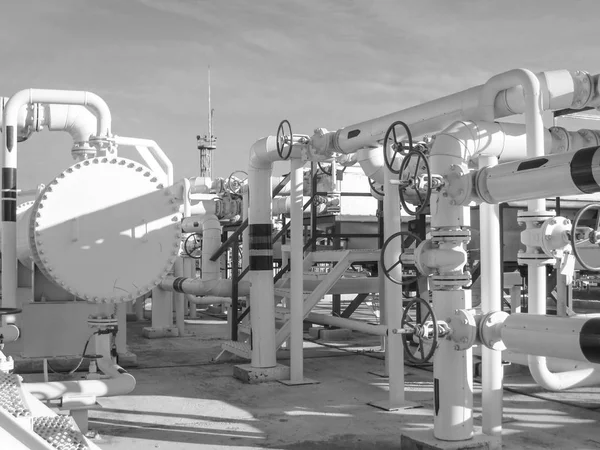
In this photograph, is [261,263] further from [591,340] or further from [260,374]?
[591,340]

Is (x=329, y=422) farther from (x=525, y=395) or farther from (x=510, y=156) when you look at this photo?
(x=510, y=156)

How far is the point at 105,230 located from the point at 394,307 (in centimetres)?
280

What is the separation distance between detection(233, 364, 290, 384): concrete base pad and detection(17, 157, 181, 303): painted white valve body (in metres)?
2.17

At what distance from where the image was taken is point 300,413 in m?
6.59

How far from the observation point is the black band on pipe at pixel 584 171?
12.9 feet

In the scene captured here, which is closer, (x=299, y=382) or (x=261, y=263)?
(x=299, y=382)

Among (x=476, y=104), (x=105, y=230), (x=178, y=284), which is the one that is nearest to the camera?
(x=476, y=104)

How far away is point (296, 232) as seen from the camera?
26.5ft

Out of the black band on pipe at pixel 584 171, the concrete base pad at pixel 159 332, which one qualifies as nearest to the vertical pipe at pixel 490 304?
the black band on pipe at pixel 584 171

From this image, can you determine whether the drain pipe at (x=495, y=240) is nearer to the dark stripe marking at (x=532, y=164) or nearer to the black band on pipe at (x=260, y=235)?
the dark stripe marking at (x=532, y=164)

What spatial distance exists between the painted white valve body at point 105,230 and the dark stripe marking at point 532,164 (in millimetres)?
3332

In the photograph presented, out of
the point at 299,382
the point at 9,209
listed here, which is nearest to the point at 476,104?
the point at 299,382

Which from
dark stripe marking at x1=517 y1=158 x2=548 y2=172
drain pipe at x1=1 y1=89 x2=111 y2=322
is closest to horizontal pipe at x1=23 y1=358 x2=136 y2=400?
drain pipe at x1=1 y1=89 x2=111 y2=322

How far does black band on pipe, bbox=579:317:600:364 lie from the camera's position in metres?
3.86
